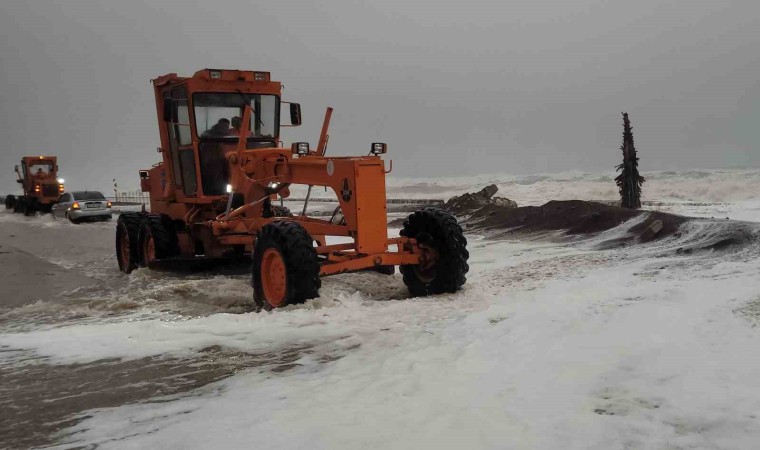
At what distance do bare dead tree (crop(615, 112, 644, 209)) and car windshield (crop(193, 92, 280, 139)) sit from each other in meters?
13.4

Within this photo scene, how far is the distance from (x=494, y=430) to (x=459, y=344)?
1.91 metres

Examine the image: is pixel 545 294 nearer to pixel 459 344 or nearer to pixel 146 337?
pixel 459 344

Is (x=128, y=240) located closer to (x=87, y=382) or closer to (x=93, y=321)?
(x=93, y=321)

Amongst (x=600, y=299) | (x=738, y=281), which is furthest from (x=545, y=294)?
Result: (x=738, y=281)

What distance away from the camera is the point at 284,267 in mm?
7344

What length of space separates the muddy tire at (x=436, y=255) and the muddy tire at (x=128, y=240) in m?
5.80

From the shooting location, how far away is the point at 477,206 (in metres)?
20.9

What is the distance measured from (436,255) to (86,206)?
23844mm

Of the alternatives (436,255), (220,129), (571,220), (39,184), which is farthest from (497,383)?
(39,184)

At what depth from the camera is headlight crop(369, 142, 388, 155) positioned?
7.97m

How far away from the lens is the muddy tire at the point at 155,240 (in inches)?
448

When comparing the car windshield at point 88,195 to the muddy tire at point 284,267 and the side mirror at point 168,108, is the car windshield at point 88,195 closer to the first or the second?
the side mirror at point 168,108

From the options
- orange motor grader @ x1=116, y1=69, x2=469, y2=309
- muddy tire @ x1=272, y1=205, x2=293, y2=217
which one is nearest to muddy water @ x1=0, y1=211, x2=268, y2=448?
orange motor grader @ x1=116, y1=69, x2=469, y2=309

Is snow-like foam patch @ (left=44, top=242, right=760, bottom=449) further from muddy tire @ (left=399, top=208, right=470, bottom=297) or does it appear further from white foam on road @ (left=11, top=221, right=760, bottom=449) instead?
muddy tire @ (left=399, top=208, right=470, bottom=297)
